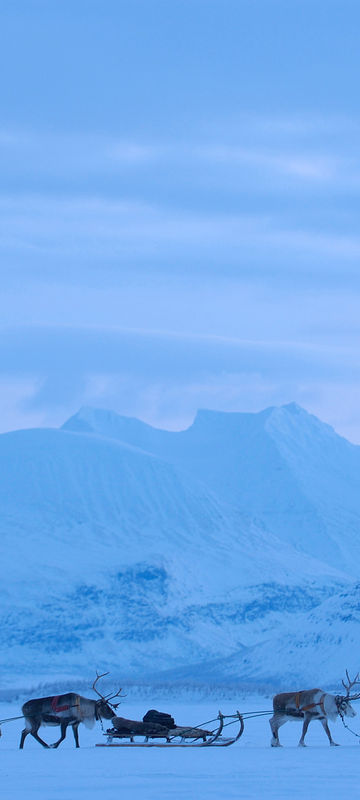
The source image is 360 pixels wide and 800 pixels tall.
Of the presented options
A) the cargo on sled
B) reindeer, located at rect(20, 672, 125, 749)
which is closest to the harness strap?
the cargo on sled

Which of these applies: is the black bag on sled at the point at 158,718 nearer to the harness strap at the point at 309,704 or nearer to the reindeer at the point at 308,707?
the reindeer at the point at 308,707

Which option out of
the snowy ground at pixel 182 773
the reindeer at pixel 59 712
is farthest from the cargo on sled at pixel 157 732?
the reindeer at pixel 59 712

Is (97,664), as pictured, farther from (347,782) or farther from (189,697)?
(347,782)

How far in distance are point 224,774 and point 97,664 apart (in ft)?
415

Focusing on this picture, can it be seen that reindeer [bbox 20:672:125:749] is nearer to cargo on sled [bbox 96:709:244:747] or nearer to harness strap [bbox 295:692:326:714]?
cargo on sled [bbox 96:709:244:747]

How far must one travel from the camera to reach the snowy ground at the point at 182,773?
2158 cm

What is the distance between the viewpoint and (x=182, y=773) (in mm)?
24734

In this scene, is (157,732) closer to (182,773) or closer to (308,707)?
(308,707)

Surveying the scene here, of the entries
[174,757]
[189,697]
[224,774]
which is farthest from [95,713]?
[189,697]

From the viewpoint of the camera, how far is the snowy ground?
21.6m

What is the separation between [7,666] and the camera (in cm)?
14925

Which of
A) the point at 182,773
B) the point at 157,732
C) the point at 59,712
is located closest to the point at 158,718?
the point at 157,732

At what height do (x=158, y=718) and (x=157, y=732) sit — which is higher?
(x=158, y=718)

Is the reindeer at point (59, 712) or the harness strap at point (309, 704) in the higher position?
the reindeer at point (59, 712)
